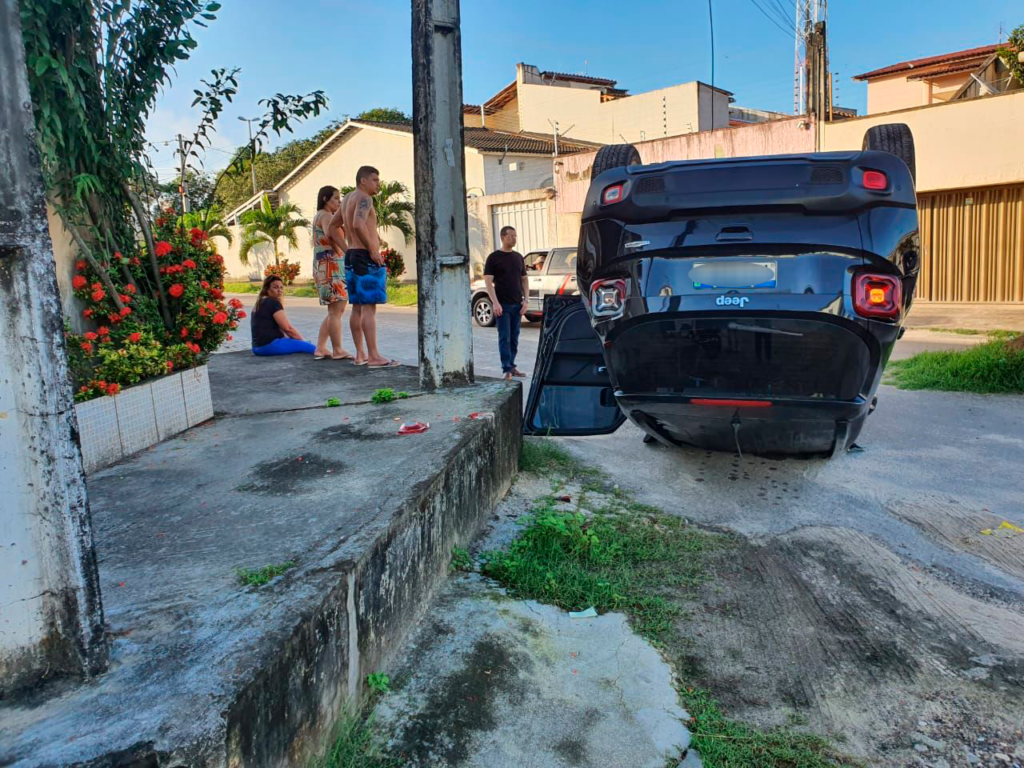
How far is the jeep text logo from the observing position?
3871mm

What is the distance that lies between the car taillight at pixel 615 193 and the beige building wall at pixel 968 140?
11879mm

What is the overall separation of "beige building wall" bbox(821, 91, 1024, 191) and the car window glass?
5.66 meters

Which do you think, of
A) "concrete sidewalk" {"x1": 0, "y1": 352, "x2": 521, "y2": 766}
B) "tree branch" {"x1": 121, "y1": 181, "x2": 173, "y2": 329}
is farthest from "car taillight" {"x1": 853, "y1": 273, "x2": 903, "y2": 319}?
"tree branch" {"x1": 121, "y1": 181, "x2": 173, "y2": 329}

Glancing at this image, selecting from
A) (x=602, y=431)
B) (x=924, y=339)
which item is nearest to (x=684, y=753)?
(x=602, y=431)

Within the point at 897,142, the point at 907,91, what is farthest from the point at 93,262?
the point at 907,91

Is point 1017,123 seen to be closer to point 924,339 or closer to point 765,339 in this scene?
point 924,339

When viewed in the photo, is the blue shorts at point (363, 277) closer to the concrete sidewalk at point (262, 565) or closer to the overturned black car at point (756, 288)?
the concrete sidewalk at point (262, 565)

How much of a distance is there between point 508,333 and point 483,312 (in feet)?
20.4

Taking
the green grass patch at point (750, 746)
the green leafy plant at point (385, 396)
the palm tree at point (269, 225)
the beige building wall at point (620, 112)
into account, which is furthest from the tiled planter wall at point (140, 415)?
the beige building wall at point (620, 112)

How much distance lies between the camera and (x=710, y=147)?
18.0 metres

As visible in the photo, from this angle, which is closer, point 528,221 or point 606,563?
point 606,563

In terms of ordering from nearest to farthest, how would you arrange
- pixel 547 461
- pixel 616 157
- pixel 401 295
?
pixel 616 157
pixel 547 461
pixel 401 295

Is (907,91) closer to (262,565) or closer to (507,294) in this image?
(507,294)

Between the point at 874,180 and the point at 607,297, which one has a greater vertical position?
the point at 874,180
